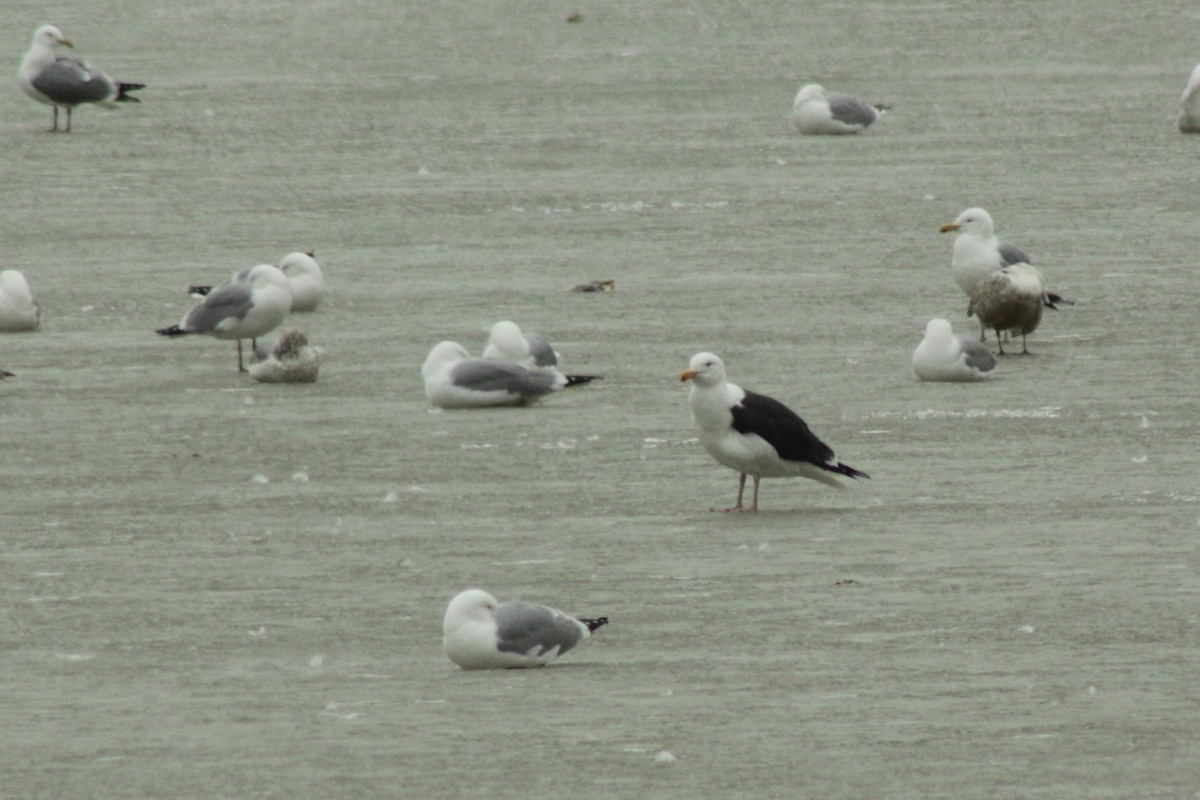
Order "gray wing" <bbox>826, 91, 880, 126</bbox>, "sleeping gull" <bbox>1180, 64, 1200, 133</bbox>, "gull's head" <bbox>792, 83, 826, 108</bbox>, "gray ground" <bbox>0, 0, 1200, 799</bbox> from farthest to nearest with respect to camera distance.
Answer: "gull's head" <bbox>792, 83, 826, 108</bbox>
"gray wing" <bbox>826, 91, 880, 126</bbox>
"sleeping gull" <bbox>1180, 64, 1200, 133</bbox>
"gray ground" <bbox>0, 0, 1200, 799</bbox>

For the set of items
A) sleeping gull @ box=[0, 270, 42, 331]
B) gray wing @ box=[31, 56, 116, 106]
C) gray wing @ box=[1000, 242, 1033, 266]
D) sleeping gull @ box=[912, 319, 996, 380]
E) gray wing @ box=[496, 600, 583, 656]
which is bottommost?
sleeping gull @ box=[0, 270, 42, 331]

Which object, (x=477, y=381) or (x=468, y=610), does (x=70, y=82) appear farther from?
(x=468, y=610)

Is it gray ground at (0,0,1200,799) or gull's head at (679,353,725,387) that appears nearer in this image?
gray ground at (0,0,1200,799)

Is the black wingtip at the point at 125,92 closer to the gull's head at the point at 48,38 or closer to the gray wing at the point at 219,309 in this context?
the gull's head at the point at 48,38

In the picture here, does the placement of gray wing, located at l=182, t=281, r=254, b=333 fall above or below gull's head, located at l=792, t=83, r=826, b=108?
below

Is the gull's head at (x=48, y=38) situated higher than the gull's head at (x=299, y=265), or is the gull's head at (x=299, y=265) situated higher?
the gull's head at (x=48, y=38)

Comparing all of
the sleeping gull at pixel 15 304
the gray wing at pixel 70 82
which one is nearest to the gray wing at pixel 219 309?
the sleeping gull at pixel 15 304

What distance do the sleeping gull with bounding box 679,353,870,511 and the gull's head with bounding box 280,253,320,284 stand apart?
15.4ft

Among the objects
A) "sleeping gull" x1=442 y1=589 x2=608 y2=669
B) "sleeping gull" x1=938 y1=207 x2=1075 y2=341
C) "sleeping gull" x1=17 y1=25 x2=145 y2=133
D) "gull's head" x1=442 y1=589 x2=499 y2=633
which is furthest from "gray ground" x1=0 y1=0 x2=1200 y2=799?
"sleeping gull" x1=17 y1=25 x2=145 y2=133

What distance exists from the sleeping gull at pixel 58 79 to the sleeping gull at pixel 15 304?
6.91 metres

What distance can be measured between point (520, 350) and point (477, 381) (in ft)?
1.46

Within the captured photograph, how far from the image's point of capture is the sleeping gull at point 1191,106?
1969 centimetres

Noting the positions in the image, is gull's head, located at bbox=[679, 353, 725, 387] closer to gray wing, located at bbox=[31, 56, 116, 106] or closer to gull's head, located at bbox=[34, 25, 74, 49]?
gray wing, located at bbox=[31, 56, 116, 106]

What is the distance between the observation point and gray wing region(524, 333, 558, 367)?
40.9ft
